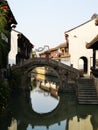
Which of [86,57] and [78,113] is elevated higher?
[86,57]

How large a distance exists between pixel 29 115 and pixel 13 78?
40.5 ft

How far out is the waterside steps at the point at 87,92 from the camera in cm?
2748

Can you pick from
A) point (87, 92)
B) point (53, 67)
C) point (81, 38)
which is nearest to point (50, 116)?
point (87, 92)

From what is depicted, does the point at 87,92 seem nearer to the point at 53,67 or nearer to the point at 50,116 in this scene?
the point at 50,116

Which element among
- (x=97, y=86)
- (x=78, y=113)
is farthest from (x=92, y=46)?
(x=78, y=113)

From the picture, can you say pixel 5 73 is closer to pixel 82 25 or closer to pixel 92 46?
pixel 92 46

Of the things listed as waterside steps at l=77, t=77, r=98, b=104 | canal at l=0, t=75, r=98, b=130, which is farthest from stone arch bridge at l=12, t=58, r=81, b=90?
canal at l=0, t=75, r=98, b=130

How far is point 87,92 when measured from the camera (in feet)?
94.5

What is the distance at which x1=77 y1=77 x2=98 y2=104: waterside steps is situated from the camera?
27484mm

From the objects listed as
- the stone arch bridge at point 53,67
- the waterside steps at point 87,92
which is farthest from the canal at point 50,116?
the stone arch bridge at point 53,67

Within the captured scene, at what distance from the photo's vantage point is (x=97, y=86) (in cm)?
2802

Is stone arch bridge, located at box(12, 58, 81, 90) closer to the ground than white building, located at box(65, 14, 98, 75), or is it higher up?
closer to the ground

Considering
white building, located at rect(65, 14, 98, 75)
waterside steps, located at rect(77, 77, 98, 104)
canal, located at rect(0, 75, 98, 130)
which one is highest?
white building, located at rect(65, 14, 98, 75)

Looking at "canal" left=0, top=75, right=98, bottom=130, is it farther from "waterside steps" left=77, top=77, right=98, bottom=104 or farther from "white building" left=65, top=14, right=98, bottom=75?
"white building" left=65, top=14, right=98, bottom=75
